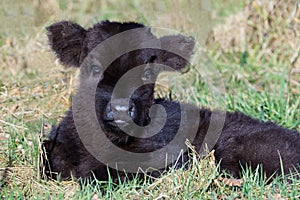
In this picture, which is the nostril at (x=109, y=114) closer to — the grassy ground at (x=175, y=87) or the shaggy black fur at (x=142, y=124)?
the shaggy black fur at (x=142, y=124)

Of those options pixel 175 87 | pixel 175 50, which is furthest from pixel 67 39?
pixel 175 87

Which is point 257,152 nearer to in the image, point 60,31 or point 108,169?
point 108,169

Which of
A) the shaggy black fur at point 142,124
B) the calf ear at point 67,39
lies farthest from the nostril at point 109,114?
the calf ear at point 67,39

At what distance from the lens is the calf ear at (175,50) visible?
245 inches

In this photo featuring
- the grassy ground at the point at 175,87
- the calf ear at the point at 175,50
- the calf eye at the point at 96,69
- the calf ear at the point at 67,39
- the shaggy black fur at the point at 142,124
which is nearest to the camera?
the grassy ground at the point at 175,87

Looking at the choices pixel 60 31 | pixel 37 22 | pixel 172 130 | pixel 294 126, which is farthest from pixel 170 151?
pixel 37 22

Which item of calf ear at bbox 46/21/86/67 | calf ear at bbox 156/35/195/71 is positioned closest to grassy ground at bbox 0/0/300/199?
calf ear at bbox 46/21/86/67

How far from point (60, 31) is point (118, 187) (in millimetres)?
1692

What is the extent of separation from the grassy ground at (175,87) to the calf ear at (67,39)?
2.72ft

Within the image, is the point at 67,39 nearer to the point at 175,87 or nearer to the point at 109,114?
the point at 109,114

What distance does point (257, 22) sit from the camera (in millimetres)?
10344

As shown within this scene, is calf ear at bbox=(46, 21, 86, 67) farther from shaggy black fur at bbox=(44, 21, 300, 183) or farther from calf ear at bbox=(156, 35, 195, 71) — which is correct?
calf ear at bbox=(156, 35, 195, 71)

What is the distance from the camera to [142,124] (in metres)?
5.68

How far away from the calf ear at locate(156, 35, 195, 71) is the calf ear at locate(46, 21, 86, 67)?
2.67 feet
